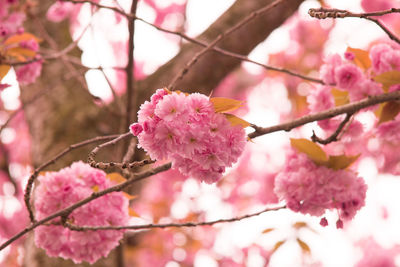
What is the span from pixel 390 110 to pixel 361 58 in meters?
0.28

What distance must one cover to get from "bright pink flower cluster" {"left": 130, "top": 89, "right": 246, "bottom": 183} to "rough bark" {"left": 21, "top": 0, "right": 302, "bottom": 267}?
160cm

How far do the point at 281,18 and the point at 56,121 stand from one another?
1.65 meters

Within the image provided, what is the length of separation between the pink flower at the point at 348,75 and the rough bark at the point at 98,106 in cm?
91

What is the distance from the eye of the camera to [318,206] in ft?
5.14

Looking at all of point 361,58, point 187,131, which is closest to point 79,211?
point 187,131

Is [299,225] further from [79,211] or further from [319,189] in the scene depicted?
[79,211]

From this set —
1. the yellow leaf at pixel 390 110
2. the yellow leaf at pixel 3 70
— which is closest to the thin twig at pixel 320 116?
the yellow leaf at pixel 390 110

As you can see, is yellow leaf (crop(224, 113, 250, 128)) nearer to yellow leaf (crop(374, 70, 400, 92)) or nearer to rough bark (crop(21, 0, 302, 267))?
yellow leaf (crop(374, 70, 400, 92))

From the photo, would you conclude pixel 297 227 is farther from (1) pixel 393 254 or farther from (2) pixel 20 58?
(1) pixel 393 254

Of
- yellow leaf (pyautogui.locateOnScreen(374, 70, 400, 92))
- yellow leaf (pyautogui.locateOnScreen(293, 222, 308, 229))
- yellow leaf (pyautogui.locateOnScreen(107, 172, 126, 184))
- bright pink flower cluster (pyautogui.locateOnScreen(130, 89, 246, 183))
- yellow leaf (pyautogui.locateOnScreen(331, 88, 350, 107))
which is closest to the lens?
bright pink flower cluster (pyautogui.locateOnScreen(130, 89, 246, 183))

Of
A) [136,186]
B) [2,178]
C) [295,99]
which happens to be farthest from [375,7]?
[2,178]

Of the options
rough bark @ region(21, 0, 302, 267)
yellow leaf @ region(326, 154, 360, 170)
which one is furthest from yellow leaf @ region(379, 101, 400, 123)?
rough bark @ region(21, 0, 302, 267)

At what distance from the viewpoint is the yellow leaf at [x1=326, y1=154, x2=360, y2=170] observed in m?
1.55

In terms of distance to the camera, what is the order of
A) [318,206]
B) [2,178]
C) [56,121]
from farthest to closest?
[2,178] → [56,121] → [318,206]
